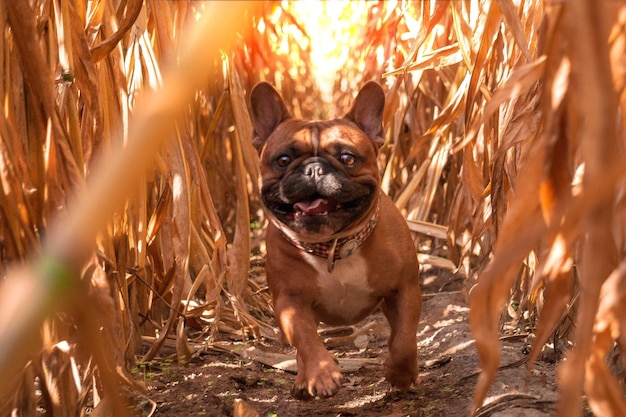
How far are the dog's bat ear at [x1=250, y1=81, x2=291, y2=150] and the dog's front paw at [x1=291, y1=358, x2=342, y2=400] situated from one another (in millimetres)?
1385

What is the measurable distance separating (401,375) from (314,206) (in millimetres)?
749

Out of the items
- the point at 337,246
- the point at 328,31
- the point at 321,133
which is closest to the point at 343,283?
the point at 337,246

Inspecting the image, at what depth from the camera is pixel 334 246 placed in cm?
350

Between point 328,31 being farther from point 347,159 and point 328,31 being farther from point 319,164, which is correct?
point 319,164

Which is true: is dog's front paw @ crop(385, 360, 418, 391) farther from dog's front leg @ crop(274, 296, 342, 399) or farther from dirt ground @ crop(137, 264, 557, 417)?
dog's front leg @ crop(274, 296, 342, 399)

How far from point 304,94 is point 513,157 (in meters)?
5.21

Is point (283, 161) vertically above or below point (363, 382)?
above

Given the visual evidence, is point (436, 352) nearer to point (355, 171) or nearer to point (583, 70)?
point (355, 171)

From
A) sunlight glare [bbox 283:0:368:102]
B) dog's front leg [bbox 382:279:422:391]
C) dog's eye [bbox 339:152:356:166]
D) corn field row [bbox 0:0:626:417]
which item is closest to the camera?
corn field row [bbox 0:0:626:417]

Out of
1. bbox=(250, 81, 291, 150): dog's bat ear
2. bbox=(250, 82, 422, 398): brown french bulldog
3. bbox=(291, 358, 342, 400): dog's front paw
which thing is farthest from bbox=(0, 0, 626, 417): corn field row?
bbox=(291, 358, 342, 400): dog's front paw

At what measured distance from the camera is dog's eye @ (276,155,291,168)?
3768 mm

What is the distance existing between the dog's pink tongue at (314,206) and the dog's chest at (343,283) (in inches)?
7.6

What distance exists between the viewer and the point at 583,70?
106cm

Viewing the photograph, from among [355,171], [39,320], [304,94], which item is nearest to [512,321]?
[355,171]
